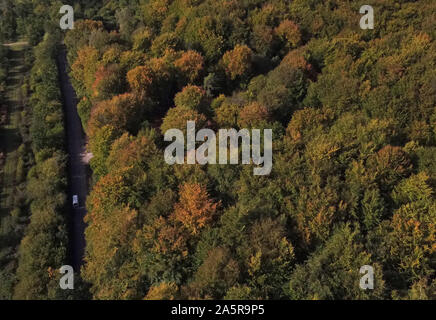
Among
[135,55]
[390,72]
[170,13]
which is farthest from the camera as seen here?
[170,13]

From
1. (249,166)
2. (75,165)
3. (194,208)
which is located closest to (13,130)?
(75,165)

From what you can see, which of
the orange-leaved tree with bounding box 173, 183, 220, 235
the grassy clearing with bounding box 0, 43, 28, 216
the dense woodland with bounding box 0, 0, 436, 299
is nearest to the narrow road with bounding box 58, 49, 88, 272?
the dense woodland with bounding box 0, 0, 436, 299

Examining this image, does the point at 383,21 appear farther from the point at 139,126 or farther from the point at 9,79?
the point at 9,79

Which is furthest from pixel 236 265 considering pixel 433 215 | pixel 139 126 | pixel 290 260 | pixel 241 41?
pixel 241 41

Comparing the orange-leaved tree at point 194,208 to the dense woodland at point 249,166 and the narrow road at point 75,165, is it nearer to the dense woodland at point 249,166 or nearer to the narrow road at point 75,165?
the dense woodland at point 249,166

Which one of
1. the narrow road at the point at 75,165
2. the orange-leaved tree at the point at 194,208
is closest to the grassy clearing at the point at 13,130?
the narrow road at the point at 75,165

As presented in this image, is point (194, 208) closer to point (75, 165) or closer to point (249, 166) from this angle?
point (249, 166)
